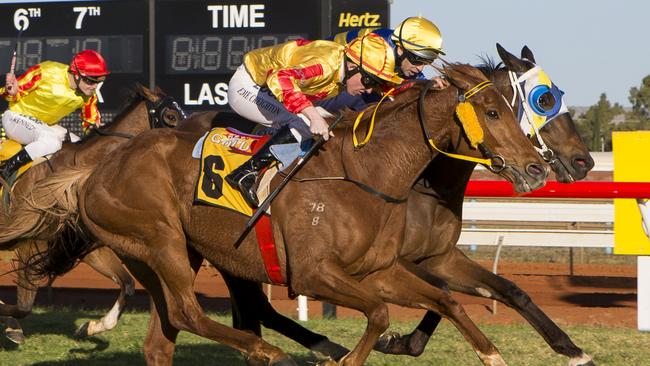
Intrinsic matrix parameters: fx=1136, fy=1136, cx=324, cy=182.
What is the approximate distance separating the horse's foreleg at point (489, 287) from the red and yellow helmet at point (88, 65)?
117 inches

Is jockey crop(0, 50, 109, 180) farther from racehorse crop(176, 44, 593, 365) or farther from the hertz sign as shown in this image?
racehorse crop(176, 44, 593, 365)

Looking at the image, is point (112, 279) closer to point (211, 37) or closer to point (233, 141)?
point (233, 141)

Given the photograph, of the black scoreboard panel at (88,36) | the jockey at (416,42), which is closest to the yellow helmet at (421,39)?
the jockey at (416,42)

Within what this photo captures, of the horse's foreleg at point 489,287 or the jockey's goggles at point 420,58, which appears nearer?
the jockey's goggles at point 420,58

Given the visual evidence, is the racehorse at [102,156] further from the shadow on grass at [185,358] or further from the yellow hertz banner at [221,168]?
the yellow hertz banner at [221,168]

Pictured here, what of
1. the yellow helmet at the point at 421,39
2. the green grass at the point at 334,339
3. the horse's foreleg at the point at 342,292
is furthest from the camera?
the green grass at the point at 334,339

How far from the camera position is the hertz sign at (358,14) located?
342 inches

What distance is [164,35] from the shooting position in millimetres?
9273

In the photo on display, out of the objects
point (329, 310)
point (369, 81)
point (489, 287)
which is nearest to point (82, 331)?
point (329, 310)

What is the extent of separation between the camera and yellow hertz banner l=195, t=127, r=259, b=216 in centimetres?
470

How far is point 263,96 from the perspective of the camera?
528 cm

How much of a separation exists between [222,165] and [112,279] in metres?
2.62

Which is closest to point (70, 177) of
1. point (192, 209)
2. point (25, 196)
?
point (25, 196)

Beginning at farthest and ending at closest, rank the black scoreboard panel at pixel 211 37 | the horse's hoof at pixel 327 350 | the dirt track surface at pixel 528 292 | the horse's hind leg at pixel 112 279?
the black scoreboard panel at pixel 211 37 < the dirt track surface at pixel 528 292 < the horse's hind leg at pixel 112 279 < the horse's hoof at pixel 327 350
